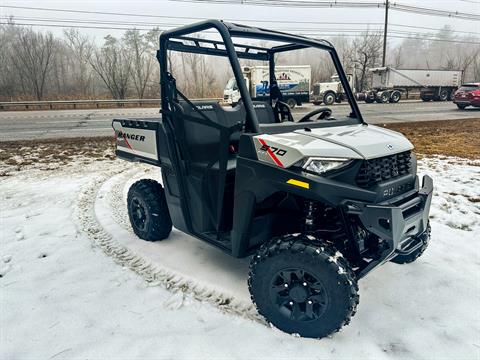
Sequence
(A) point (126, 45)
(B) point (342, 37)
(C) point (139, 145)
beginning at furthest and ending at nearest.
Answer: (B) point (342, 37)
(A) point (126, 45)
(C) point (139, 145)

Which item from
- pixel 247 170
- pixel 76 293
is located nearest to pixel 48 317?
pixel 76 293

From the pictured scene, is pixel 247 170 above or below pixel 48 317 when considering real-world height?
above

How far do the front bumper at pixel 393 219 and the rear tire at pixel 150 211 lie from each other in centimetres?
220

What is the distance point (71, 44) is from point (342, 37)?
37822 mm

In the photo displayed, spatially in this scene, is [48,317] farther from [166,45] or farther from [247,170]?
[166,45]

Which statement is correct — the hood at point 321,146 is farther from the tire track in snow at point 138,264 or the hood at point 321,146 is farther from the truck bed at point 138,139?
the truck bed at point 138,139

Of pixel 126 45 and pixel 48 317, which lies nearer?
pixel 48 317

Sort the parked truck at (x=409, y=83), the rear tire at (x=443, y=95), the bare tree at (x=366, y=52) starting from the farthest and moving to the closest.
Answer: the bare tree at (x=366, y=52)
the rear tire at (x=443, y=95)
the parked truck at (x=409, y=83)

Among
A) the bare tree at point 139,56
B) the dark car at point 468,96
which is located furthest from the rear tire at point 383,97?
the bare tree at point 139,56

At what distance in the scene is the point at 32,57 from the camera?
116ft

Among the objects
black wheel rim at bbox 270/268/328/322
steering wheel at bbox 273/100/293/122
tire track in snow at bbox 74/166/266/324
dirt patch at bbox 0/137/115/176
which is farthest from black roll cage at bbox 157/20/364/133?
dirt patch at bbox 0/137/115/176

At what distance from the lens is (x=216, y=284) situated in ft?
9.34

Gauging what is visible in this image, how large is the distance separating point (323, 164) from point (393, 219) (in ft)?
1.73

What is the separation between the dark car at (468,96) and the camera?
18703mm
